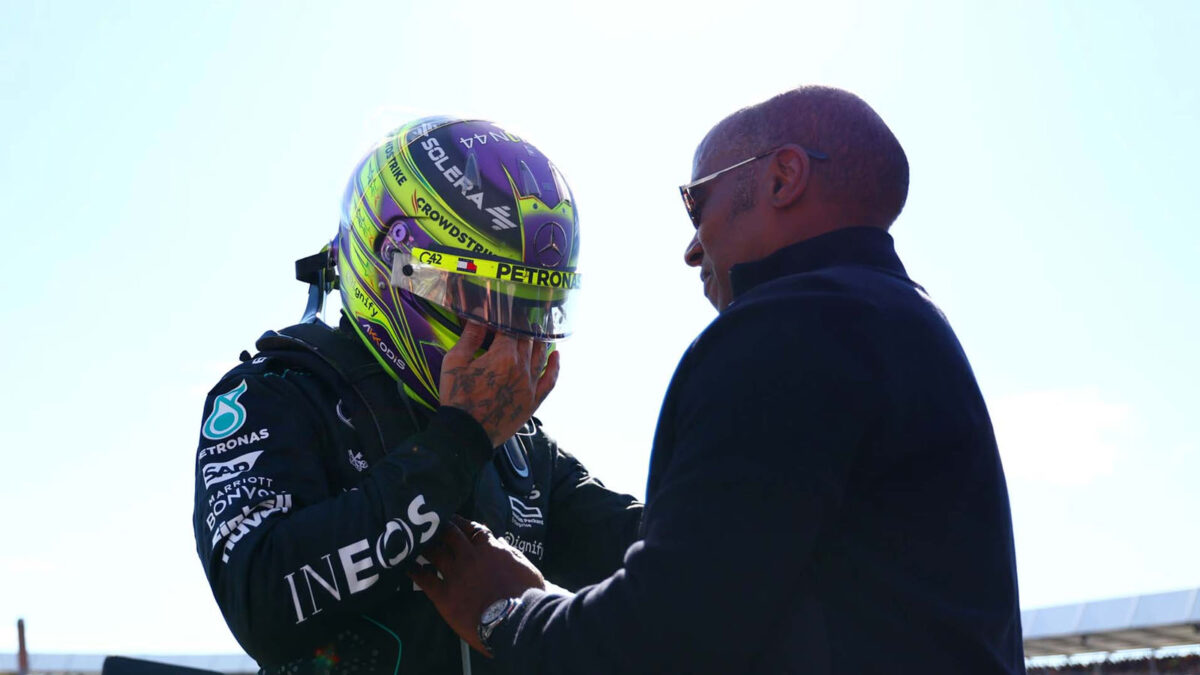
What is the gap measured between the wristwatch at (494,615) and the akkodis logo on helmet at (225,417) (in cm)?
105

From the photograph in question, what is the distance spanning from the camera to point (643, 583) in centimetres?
272

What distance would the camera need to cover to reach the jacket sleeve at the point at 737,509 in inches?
105

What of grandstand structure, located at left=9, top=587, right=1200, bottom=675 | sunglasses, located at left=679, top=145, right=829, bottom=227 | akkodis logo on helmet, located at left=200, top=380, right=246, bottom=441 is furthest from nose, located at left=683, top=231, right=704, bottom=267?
grandstand structure, located at left=9, top=587, right=1200, bottom=675

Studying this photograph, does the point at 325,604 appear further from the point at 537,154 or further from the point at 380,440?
the point at 537,154

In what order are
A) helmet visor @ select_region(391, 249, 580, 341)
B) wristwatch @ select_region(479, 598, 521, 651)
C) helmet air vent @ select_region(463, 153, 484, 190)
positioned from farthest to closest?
helmet air vent @ select_region(463, 153, 484, 190)
helmet visor @ select_region(391, 249, 580, 341)
wristwatch @ select_region(479, 598, 521, 651)

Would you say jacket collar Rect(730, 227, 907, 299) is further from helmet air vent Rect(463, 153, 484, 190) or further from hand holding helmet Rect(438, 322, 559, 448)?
helmet air vent Rect(463, 153, 484, 190)

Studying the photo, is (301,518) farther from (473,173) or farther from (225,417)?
(473,173)

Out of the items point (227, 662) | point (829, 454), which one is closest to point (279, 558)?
point (829, 454)

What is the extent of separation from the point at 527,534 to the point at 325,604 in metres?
1.08

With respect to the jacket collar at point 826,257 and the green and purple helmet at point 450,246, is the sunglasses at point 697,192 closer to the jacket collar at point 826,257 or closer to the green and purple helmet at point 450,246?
the jacket collar at point 826,257

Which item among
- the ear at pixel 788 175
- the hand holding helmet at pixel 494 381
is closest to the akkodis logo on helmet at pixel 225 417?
the hand holding helmet at pixel 494 381

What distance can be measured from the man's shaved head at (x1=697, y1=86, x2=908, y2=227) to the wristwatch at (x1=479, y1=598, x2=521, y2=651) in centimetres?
121

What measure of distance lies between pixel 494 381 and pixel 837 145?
1.25 meters

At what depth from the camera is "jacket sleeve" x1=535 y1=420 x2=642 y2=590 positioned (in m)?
4.62
